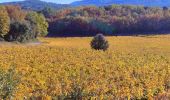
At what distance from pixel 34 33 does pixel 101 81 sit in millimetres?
65627

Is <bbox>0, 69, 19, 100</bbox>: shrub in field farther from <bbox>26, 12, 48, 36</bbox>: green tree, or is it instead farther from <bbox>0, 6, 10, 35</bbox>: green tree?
<bbox>26, 12, 48, 36</bbox>: green tree

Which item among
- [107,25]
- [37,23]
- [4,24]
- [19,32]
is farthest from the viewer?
[107,25]

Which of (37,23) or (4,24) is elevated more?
(4,24)

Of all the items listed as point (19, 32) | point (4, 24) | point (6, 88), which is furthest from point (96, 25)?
point (6, 88)

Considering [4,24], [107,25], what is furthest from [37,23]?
[107,25]

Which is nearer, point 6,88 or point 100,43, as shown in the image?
point 6,88

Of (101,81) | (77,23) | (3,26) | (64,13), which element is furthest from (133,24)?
(101,81)

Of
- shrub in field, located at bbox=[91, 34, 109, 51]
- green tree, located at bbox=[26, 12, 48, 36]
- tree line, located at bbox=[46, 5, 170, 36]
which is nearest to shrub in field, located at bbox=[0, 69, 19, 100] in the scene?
shrub in field, located at bbox=[91, 34, 109, 51]

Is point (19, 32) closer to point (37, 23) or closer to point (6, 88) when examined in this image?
point (37, 23)

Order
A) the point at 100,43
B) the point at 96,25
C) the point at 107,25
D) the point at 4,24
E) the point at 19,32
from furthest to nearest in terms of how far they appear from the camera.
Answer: the point at 107,25 → the point at 96,25 → the point at 19,32 → the point at 4,24 → the point at 100,43

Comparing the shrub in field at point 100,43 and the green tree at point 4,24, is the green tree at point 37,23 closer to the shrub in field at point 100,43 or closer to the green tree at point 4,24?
the green tree at point 4,24

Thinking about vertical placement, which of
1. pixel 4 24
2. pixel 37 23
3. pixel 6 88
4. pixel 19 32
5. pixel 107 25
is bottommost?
pixel 107 25

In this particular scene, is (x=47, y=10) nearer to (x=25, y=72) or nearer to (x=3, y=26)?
(x=3, y=26)

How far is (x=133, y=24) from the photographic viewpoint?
128 meters
